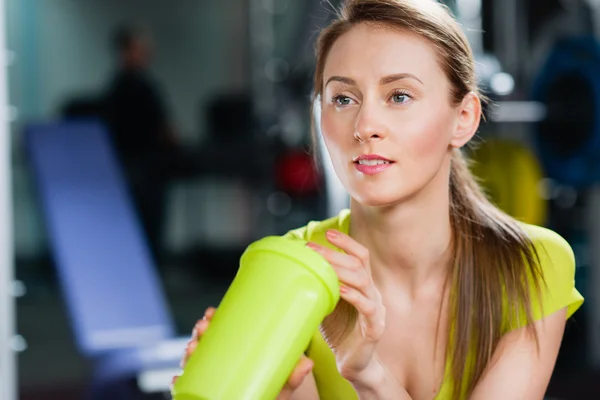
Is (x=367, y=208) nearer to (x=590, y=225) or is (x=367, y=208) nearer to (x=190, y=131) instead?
(x=590, y=225)

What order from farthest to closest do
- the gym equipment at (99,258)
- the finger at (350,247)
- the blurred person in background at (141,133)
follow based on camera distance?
1. the blurred person in background at (141,133)
2. the gym equipment at (99,258)
3. the finger at (350,247)

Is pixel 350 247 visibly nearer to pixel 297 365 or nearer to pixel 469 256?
pixel 297 365

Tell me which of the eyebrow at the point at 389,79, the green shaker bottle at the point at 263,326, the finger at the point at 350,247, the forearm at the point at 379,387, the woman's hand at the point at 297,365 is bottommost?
the forearm at the point at 379,387

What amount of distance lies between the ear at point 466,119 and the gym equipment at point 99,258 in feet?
4.97

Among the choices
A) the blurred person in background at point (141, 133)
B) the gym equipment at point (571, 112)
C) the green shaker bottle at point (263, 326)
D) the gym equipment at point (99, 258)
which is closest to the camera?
the green shaker bottle at point (263, 326)

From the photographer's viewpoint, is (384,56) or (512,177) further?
(512,177)

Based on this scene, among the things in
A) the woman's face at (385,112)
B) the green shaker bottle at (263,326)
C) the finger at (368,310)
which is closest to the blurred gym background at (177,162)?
the woman's face at (385,112)

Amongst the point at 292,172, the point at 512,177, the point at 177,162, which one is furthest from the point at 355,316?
the point at 177,162

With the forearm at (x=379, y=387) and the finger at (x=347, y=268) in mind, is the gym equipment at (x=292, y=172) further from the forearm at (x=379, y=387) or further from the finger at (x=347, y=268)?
the finger at (x=347, y=268)

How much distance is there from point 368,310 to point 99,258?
2008 mm

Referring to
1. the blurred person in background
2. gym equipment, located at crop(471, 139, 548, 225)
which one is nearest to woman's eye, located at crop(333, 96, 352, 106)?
gym equipment, located at crop(471, 139, 548, 225)

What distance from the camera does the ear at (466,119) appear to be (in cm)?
A: 111

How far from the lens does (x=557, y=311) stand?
3.69ft

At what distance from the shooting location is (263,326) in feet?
2.70
